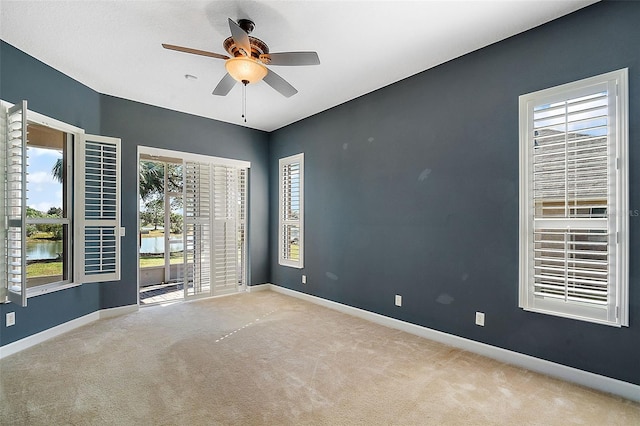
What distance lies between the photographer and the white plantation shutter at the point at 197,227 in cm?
511

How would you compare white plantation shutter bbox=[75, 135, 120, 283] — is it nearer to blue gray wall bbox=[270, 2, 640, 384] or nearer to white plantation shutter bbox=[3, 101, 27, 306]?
white plantation shutter bbox=[3, 101, 27, 306]

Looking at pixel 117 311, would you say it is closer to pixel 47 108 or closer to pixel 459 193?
pixel 47 108

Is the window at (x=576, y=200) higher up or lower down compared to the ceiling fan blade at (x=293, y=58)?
lower down

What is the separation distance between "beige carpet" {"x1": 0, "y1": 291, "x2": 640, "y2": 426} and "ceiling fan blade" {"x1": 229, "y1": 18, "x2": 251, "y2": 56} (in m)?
2.52

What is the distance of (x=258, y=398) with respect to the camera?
7.77ft

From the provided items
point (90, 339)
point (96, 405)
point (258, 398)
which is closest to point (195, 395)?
point (258, 398)

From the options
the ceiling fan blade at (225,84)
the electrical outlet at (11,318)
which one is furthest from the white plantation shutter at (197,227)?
the ceiling fan blade at (225,84)

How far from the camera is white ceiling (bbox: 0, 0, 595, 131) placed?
254 cm

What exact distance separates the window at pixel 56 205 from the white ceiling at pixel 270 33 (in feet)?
2.43

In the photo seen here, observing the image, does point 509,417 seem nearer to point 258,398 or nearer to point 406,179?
point 258,398

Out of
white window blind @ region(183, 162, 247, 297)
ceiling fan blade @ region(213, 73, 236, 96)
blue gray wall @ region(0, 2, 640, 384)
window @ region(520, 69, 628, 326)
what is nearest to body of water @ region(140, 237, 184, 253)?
white window blind @ region(183, 162, 247, 297)

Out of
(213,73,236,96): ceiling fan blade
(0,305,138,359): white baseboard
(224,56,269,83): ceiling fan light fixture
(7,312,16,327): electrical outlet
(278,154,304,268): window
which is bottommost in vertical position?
(0,305,138,359): white baseboard

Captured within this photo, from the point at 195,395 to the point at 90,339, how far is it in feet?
6.09

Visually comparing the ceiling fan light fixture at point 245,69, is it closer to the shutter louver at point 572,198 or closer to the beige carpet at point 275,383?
the shutter louver at point 572,198
